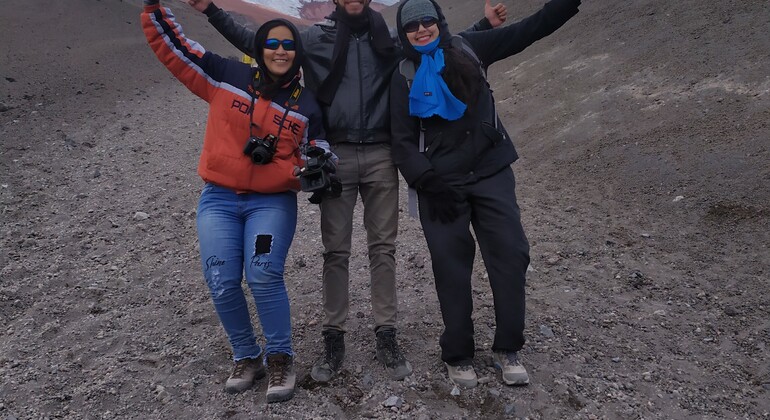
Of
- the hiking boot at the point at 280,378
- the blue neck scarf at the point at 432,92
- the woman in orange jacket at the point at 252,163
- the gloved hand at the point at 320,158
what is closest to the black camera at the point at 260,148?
the woman in orange jacket at the point at 252,163

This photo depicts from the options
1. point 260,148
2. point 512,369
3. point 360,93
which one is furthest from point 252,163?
point 512,369

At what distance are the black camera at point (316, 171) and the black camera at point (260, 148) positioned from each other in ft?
0.62

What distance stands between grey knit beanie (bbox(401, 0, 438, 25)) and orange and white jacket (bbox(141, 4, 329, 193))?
66cm

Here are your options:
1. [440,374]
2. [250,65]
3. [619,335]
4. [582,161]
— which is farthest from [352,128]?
[582,161]

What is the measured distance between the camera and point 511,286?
3.24 m

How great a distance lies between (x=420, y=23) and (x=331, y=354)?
186 centimetres

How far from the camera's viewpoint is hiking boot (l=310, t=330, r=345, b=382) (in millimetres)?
3480

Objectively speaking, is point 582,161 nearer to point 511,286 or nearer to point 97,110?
point 511,286

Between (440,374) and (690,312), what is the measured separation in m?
1.85

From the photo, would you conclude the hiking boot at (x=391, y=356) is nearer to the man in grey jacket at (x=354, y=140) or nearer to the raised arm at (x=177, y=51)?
the man in grey jacket at (x=354, y=140)

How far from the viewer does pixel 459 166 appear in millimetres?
3271

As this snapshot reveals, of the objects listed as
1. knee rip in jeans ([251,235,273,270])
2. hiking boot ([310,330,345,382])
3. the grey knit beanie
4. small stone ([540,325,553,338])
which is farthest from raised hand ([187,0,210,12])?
small stone ([540,325,553,338])

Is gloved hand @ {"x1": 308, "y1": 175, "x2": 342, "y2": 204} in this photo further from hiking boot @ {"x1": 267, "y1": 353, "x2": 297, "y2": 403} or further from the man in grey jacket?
hiking boot @ {"x1": 267, "y1": 353, "x2": 297, "y2": 403}

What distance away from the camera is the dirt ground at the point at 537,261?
333 centimetres
